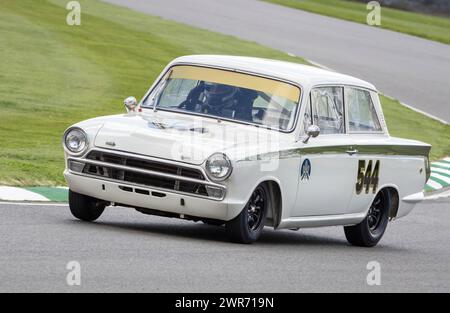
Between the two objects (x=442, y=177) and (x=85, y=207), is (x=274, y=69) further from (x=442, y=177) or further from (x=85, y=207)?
(x=442, y=177)

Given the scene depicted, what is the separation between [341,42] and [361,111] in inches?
1034

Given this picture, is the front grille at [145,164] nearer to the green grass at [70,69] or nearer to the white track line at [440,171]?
the green grass at [70,69]

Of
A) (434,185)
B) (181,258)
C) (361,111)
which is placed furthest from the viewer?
(434,185)

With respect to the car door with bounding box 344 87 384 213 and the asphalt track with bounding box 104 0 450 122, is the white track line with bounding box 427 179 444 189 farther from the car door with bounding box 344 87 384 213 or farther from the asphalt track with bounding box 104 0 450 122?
the asphalt track with bounding box 104 0 450 122

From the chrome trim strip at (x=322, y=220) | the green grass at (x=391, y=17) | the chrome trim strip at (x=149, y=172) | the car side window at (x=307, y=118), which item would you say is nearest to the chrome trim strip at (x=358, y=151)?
the car side window at (x=307, y=118)

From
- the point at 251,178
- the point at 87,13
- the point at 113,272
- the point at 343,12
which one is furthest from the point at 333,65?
the point at 113,272

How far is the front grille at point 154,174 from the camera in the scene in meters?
10.6

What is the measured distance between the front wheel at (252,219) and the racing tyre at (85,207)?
4.09 ft

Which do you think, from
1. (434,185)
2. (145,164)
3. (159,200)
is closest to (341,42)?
(434,185)

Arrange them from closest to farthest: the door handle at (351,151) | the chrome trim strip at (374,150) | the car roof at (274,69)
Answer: the chrome trim strip at (374,150)
the car roof at (274,69)
the door handle at (351,151)

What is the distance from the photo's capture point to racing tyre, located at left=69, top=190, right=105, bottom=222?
37.5 ft

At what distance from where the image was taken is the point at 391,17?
163 ft

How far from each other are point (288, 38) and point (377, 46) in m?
2.88
